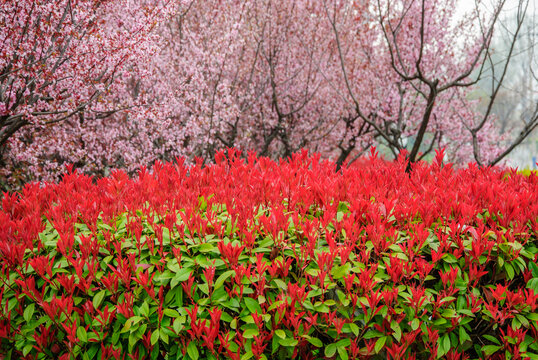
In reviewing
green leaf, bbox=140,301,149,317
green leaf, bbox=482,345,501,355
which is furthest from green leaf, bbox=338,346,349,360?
green leaf, bbox=140,301,149,317

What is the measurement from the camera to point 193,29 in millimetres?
9859

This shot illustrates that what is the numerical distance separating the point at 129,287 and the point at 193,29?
8.74 meters

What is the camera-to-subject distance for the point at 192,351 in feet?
6.70

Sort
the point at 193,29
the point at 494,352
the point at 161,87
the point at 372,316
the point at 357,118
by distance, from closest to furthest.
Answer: the point at 372,316 → the point at 494,352 → the point at 161,87 → the point at 193,29 → the point at 357,118

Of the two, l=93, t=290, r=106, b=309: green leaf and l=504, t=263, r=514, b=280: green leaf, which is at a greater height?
l=504, t=263, r=514, b=280: green leaf

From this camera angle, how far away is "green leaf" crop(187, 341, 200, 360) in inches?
80.0

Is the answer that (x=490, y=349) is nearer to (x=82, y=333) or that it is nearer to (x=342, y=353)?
(x=342, y=353)

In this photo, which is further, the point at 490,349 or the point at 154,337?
the point at 490,349

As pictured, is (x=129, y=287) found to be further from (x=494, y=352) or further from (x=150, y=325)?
(x=494, y=352)

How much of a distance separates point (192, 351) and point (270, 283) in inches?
20.0

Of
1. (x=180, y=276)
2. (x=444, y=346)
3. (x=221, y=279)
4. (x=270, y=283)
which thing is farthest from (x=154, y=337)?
(x=444, y=346)

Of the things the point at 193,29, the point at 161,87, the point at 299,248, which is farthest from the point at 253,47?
the point at 299,248

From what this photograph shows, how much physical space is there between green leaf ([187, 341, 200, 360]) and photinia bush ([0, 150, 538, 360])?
10 millimetres

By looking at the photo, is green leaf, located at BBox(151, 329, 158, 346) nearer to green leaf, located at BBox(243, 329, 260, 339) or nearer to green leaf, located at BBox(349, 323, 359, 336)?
green leaf, located at BBox(243, 329, 260, 339)
